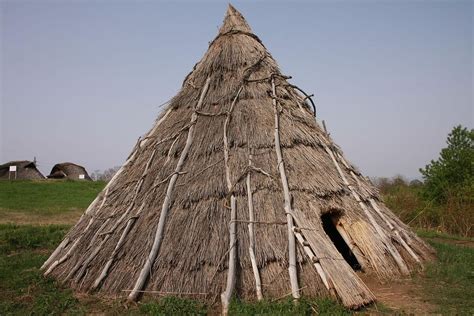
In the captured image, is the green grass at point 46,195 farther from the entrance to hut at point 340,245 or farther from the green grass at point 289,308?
the green grass at point 289,308

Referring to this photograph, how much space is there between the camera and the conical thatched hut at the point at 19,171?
35094 mm

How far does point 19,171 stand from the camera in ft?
117

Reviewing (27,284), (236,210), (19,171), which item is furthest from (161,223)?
(19,171)

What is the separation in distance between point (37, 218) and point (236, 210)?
13478 mm

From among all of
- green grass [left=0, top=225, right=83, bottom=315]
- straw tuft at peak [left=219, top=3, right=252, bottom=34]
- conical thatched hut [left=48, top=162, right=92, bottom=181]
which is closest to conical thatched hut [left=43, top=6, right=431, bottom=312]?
green grass [left=0, top=225, right=83, bottom=315]

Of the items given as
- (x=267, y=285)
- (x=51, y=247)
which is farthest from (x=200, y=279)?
(x=51, y=247)

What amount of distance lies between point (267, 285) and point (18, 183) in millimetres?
25128

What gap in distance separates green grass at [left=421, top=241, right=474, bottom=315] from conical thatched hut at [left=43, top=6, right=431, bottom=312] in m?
0.41

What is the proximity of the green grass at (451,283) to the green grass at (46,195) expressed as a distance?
16025 millimetres

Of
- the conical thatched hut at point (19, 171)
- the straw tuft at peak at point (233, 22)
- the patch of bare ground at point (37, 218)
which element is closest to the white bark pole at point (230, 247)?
the straw tuft at peak at point (233, 22)

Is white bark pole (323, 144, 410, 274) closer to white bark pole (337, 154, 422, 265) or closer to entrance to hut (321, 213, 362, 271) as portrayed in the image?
white bark pole (337, 154, 422, 265)

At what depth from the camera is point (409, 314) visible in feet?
17.5

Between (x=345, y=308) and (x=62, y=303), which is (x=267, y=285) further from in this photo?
(x=62, y=303)

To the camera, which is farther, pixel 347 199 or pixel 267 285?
pixel 347 199
